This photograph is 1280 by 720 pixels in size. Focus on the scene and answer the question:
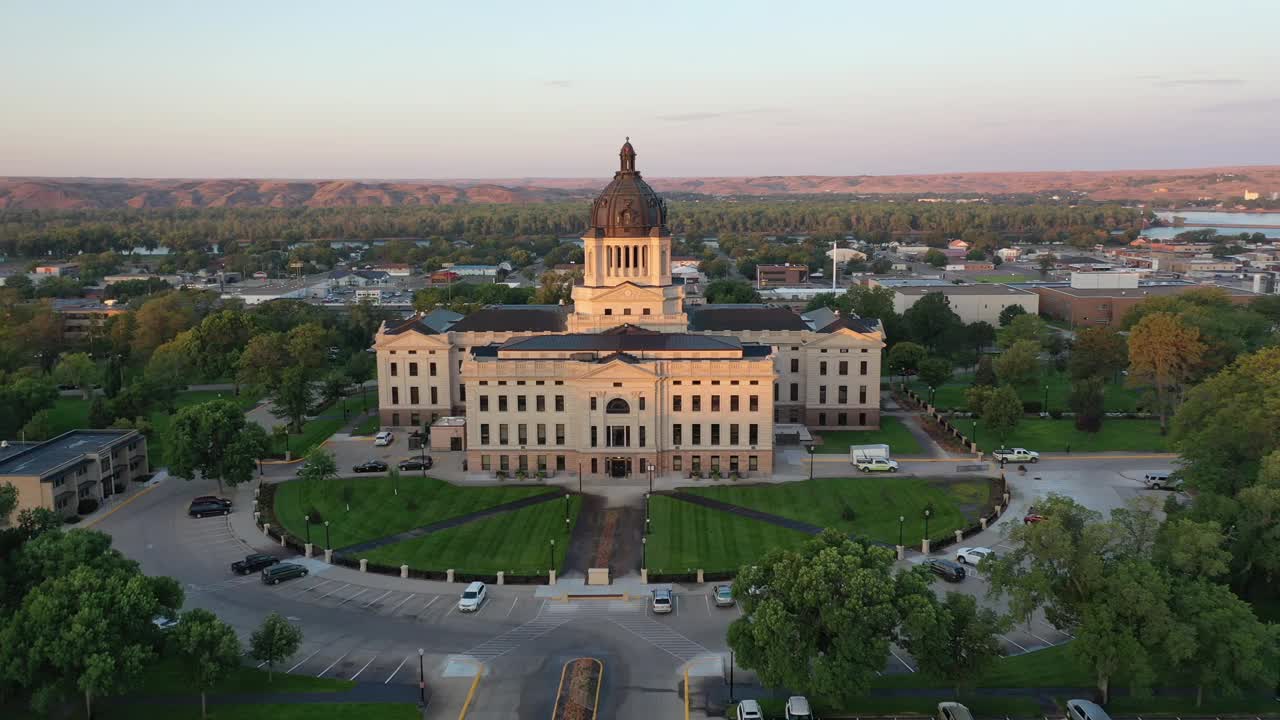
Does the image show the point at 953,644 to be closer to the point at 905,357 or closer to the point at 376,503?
the point at 376,503

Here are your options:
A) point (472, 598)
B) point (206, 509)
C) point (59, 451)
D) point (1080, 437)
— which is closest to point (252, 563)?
point (206, 509)

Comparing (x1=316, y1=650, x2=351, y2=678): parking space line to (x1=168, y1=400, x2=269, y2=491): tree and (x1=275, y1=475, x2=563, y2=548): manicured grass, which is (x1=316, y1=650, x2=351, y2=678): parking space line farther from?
(x1=168, y1=400, x2=269, y2=491): tree

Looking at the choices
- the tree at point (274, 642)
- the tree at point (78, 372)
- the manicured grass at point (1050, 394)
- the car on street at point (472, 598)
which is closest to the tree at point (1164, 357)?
the manicured grass at point (1050, 394)

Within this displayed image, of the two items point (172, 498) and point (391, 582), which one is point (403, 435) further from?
point (391, 582)

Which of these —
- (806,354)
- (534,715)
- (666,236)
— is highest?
(666,236)

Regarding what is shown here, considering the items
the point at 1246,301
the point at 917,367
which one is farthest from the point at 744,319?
the point at 1246,301

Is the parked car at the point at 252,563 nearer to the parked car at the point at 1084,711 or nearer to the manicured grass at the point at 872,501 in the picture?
the manicured grass at the point at 872,501

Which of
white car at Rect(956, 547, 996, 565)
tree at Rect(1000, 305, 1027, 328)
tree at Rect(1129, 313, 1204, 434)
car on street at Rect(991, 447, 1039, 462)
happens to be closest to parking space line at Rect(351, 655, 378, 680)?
white car at Rect(956, 547, 996, 565)
